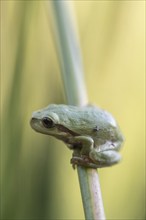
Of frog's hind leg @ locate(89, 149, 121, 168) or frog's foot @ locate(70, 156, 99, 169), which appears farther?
frog's hind leg @ locate(89, 149, 121, 168)

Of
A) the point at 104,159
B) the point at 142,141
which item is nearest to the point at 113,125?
the point at 104,159

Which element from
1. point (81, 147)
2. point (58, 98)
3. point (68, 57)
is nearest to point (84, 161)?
point (81, 147)

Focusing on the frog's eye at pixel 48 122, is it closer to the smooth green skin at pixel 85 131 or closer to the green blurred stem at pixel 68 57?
the smooth green skin at pixel 85 131

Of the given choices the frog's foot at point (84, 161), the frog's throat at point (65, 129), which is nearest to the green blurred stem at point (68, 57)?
the frog's foot at point (84, 161)

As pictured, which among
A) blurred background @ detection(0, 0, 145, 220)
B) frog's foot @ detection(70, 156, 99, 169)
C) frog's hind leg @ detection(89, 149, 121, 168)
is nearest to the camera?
frog's foot @ detection(70, 156, 99, 169)

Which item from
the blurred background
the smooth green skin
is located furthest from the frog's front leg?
the blurred background


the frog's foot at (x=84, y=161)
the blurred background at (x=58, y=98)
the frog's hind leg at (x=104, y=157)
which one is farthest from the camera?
the blurred background at (x=58, y=98)

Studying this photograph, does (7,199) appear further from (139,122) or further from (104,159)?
(139,122)

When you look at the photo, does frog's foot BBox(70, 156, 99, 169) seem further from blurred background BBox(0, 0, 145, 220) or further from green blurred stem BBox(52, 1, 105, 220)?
blurred background BBox(0, 0, 145, 220)

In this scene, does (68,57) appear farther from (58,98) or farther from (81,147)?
(58,98)
